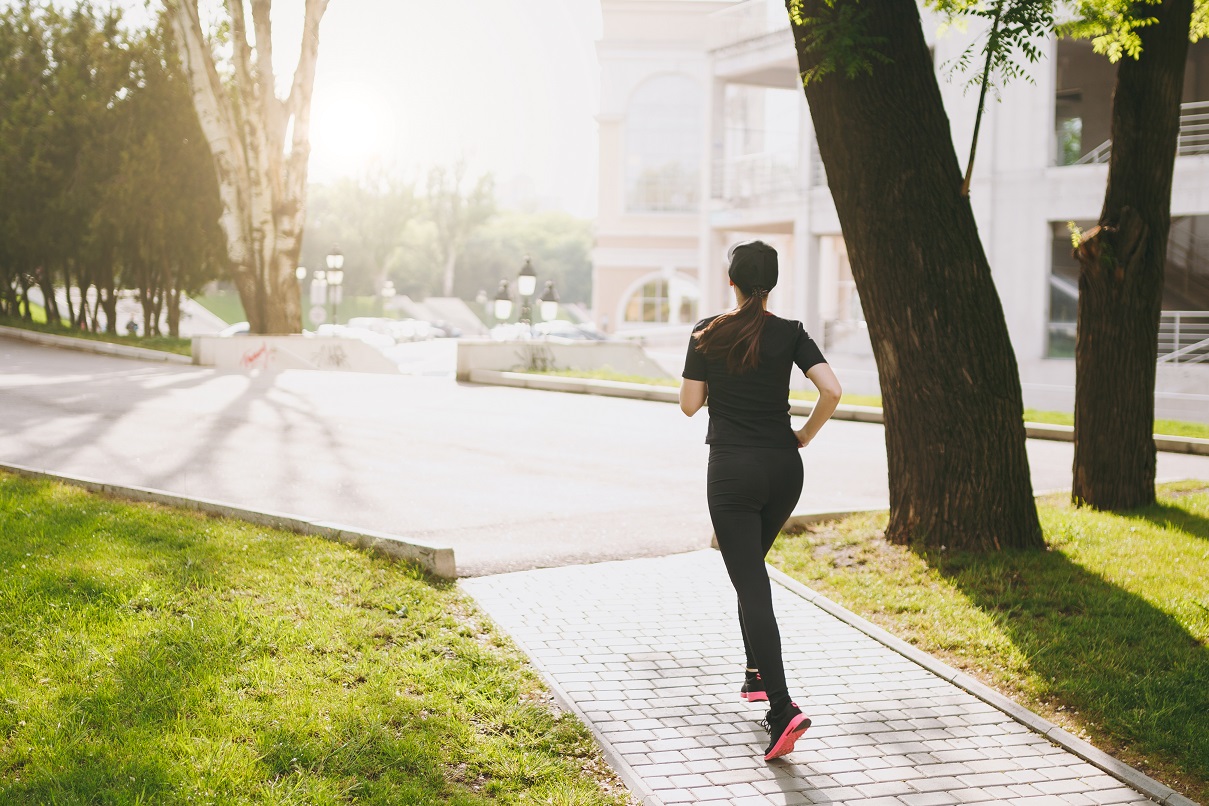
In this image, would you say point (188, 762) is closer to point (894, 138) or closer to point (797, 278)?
point (894, 138)

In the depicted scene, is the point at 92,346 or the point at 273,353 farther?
the point at 92,346

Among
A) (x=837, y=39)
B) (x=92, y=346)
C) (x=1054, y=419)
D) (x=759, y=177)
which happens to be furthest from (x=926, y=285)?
(x=759, y=177)

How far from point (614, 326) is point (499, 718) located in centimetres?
5043

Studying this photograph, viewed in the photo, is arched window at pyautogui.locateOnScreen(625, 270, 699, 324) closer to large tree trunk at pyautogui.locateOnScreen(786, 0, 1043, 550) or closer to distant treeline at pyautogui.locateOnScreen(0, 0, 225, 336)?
distant treeline at pyautogui.locateOnScreen(0, 0, 225, 336)

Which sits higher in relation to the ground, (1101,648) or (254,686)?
(254,686)

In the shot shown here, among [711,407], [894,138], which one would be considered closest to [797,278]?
[894,138]

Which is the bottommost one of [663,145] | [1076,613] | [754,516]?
[1076,613]

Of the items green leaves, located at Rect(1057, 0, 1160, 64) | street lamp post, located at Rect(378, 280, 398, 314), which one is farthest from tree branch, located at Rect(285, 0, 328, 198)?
street lamp post, located at Rect(378, 280, 398, 314)

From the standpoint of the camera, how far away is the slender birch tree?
2414cm

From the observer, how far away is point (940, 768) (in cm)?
433

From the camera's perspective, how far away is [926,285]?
684 centimetres

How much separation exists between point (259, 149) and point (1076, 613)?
73.3 feet

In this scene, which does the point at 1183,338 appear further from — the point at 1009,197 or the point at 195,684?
the point at 195,684

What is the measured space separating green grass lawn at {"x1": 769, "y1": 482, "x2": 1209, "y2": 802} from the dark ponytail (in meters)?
2.13
